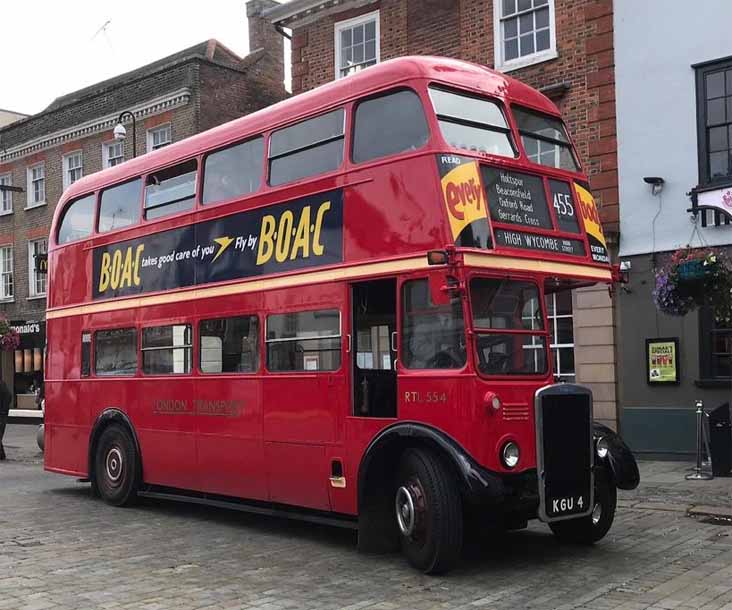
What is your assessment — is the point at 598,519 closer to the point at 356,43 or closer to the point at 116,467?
the point at 116,467

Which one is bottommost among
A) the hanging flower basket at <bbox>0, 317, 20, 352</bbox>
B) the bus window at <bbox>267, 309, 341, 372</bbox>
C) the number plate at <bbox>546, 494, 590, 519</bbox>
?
the number plate at <bbox>546, 494, 590, 519</bbox>

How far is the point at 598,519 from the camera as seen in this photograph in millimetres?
7875

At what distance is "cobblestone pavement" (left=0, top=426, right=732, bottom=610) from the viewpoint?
6156 millimetres

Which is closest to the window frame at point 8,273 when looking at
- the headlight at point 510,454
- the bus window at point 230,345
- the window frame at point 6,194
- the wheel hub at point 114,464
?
the window frame at point 6,194

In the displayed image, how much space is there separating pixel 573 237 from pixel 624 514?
3.63 m

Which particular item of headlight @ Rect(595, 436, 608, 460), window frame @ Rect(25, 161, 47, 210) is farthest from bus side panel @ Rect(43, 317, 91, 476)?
window frame @ Rect(25, 161, 47, 210)

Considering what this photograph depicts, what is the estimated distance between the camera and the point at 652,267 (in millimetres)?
13742

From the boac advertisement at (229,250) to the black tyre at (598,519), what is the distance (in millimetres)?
3138

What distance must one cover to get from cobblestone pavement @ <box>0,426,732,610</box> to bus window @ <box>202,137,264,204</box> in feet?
11.8

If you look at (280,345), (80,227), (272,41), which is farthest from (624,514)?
(272,41)

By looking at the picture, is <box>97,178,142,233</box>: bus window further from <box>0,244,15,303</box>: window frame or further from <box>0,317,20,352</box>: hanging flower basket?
<box>0,244,15,303</box>: window frame

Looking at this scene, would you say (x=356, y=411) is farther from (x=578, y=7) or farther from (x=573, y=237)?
(x=578, y=7)

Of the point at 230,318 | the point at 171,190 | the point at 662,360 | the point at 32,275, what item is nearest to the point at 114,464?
the point at 230,318

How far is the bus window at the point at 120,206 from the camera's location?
10867 mm
